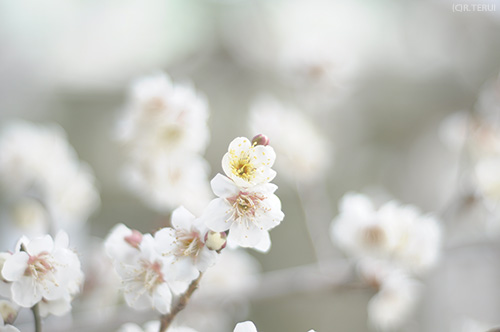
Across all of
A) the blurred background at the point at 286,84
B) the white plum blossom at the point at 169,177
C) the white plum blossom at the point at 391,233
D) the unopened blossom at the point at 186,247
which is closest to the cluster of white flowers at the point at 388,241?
the white plum blossom at the point at 391,233

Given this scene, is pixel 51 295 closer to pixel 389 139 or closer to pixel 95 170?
pixel 95 170

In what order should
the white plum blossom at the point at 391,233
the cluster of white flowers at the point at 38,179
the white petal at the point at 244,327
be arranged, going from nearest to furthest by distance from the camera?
the white petal at the point at 244,327 < the white plum blossom at the point at 391,233 < the cluster of white flowers at the point at 38,179

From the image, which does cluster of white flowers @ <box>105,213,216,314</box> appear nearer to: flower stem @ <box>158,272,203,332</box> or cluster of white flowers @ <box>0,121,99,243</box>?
flower stem @ <box>158,272,203,332</box>

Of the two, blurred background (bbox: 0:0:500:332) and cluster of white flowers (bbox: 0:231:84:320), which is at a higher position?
blurred background (bbox: 0:0:500:332)

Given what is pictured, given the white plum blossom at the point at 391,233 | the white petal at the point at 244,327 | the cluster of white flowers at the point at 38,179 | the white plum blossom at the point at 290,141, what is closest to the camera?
the white petal at the point at 244,327

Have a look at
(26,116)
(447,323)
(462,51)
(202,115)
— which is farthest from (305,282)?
(462,51)

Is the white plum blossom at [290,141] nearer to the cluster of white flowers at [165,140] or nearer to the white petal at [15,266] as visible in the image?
the cluster of white flowers at [165,140]

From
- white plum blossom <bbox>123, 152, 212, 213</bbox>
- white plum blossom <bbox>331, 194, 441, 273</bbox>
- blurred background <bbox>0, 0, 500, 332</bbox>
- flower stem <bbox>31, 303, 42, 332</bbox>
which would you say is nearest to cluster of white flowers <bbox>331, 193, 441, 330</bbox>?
white plum blossom <bbox>331, 194, 441, 273</bbox>

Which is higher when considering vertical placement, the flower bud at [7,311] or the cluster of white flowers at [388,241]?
the cluster of white flowers at [388,241]
